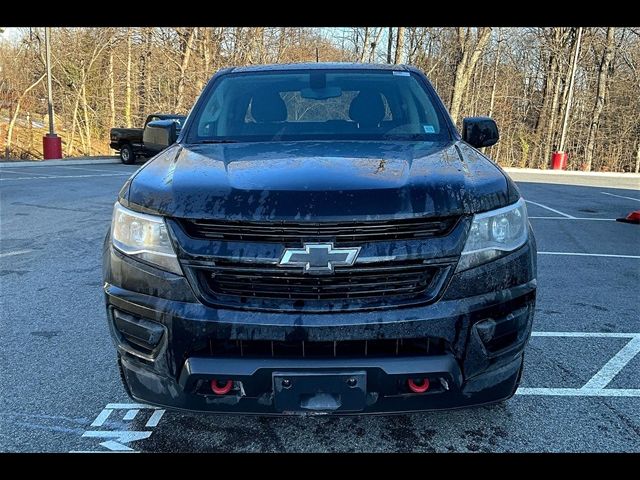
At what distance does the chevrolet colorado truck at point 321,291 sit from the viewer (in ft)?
6.27

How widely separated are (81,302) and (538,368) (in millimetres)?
3395

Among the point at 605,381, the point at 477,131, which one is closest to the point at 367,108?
the point at 477,131

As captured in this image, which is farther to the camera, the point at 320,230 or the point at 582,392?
the point at 582,392

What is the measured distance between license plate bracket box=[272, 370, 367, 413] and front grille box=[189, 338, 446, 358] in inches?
3.1

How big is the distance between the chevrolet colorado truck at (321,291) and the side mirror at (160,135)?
148 cm

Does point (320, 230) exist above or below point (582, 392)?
above

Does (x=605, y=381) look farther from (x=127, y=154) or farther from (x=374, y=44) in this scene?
(x=374, y=44)

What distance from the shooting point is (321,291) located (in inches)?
77.0

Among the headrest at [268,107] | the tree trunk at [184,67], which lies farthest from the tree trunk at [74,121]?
the headrest at [268,107]

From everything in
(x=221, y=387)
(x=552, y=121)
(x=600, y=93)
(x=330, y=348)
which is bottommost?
(x=221, y=387)

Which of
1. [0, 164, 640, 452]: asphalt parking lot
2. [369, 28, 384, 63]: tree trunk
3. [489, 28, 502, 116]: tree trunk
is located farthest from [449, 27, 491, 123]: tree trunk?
[0, 164, 640, 452]: asphalt parking lot

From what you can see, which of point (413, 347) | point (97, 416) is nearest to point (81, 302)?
point (97, 416)

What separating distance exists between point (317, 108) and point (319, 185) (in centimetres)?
143
